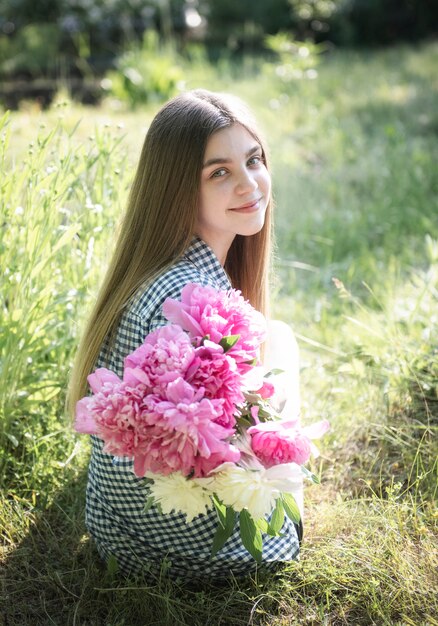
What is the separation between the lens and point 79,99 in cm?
724

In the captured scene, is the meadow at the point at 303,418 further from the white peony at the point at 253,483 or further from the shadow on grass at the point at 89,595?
the white peony at the point at 253,483

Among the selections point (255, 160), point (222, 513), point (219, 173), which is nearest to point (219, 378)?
point (222, 513)

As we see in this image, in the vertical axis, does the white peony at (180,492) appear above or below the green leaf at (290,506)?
above

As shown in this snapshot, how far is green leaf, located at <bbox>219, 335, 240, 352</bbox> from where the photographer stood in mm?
1416

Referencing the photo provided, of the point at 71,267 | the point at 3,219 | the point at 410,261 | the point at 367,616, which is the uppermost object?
the point at 3,219

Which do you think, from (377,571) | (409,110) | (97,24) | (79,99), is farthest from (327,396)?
(97,24)

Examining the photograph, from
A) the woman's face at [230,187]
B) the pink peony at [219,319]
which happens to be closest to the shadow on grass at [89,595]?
the pink peony at [219,319]

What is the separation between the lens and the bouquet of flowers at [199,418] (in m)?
1.33

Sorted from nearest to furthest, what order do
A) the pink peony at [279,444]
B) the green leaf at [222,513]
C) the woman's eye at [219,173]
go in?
the pink peony at [279,444] < the green leaf at [222,513] < the woman's eye at [219,173]

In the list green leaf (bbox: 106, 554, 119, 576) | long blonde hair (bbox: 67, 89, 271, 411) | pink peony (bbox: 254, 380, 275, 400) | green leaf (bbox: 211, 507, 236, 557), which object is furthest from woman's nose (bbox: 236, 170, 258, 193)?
green leaf (bbox: 106, 554, 119, 576)

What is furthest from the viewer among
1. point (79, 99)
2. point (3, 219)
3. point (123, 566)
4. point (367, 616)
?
point (79, 99)

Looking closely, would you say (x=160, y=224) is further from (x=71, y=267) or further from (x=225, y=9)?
(x=225, y=9)

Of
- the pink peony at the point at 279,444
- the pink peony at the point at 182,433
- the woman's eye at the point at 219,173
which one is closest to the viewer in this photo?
the pink peony at the point at 182,433

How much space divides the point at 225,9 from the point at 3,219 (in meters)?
8.57
